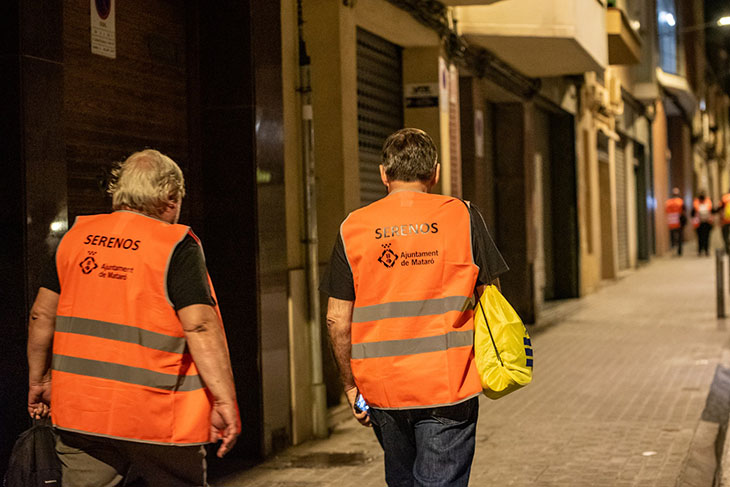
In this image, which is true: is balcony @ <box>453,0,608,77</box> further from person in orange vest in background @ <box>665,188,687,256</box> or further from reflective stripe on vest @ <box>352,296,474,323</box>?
person in orange vest in background @ <box>665,188,687,256</box>

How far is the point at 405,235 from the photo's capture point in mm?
3732

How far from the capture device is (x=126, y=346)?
3.42 m

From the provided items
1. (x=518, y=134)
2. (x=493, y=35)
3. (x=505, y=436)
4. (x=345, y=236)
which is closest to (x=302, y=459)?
(x=505, y=436)

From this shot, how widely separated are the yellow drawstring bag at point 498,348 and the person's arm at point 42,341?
4.79 ft

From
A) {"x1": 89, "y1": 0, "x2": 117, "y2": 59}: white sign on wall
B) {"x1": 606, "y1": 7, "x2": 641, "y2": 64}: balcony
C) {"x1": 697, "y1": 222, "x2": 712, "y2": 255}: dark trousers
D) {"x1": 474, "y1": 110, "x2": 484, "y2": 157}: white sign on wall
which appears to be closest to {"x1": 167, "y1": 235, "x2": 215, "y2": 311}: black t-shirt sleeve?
{"x1": 89, "y1": 0, "x2": 117, "y2": 59}: white sign on wall

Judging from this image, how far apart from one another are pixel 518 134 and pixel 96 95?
10103 millimetres

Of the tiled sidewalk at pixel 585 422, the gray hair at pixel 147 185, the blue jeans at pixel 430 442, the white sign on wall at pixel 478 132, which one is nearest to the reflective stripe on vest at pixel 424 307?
the blue jeans at pixel 430 442

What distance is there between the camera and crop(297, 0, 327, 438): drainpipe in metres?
7.66

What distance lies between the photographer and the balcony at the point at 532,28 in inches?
484

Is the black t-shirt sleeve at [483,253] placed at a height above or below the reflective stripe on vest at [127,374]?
above

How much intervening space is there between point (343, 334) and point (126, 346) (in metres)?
0.83

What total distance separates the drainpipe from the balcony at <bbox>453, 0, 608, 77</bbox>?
453cm

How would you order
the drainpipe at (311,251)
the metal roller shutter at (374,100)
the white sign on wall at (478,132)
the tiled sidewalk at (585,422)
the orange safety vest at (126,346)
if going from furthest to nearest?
the white sign on wall at (478,132)
the metal roller shutter at (374,100)
the drainpipe at (311,251)
the tiled sidewalk at (585,422)
the orange safety vest at (126,346)

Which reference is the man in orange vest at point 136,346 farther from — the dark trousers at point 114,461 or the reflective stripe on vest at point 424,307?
the reflective stripe on vest at point 424,307
